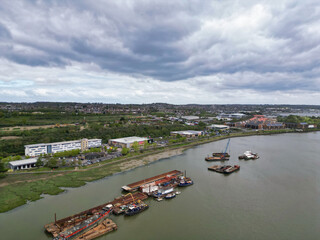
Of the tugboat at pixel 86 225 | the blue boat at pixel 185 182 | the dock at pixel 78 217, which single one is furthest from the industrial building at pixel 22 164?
the blue boat at pixel 185 182

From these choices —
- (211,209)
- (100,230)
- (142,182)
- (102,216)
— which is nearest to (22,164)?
(142,182)

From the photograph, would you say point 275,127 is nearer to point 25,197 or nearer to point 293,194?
point 293,194

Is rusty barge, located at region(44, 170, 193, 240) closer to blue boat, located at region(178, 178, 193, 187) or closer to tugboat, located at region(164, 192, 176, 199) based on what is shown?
blue boat, located at region(178, 178, 193, 187)

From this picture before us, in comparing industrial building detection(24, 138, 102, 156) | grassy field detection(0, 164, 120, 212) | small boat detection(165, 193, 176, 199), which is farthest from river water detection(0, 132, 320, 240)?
industrial building detection(24, 138, 102, 156)

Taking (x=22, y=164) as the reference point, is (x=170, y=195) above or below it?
below

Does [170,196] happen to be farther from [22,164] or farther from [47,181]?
[22,164]

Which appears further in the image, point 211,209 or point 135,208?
point 211,209

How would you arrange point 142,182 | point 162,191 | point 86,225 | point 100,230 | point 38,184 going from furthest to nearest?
point 142,182, point 38,184, point 162,191, point 86,225, point 100,230
